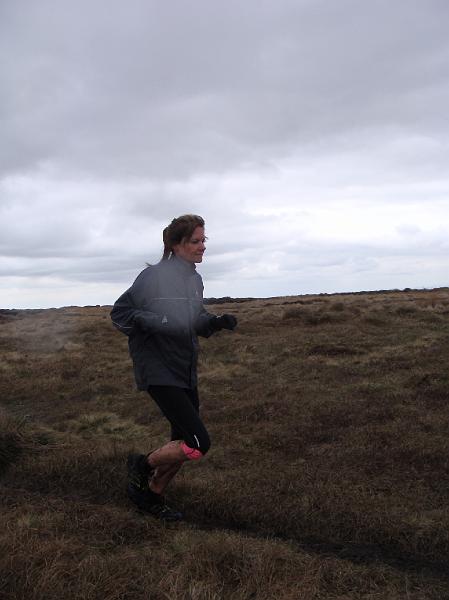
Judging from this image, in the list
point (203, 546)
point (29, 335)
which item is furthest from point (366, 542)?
point (29, 335)

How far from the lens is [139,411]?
9805 millimetres

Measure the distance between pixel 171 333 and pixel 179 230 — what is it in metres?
0.84

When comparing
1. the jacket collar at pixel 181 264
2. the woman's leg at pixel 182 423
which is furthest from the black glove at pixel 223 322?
the woman's leg at pixel 182 423

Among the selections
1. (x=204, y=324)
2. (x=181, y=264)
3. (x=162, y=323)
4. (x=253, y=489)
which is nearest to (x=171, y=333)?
(x=162, y=323)

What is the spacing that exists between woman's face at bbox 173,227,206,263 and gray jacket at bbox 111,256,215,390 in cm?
7

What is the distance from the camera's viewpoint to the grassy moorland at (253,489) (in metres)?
3.39

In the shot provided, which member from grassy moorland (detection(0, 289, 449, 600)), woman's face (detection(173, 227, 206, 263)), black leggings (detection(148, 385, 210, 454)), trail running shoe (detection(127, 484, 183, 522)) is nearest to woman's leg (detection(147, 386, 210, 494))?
black leggings (detection(148, 385, 210, 454))

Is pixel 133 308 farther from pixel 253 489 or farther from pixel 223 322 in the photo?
pixel 253 489

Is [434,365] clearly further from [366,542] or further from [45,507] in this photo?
[45,507]

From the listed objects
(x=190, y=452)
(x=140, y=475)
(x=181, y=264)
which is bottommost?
(x=140, y=475)

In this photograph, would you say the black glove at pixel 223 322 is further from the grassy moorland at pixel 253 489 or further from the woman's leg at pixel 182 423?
the grassy moorland at pixel 253 489

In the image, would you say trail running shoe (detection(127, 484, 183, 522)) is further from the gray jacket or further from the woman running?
the gray jacket

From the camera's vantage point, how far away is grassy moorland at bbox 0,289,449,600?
3.39m

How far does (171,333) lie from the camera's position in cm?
433
